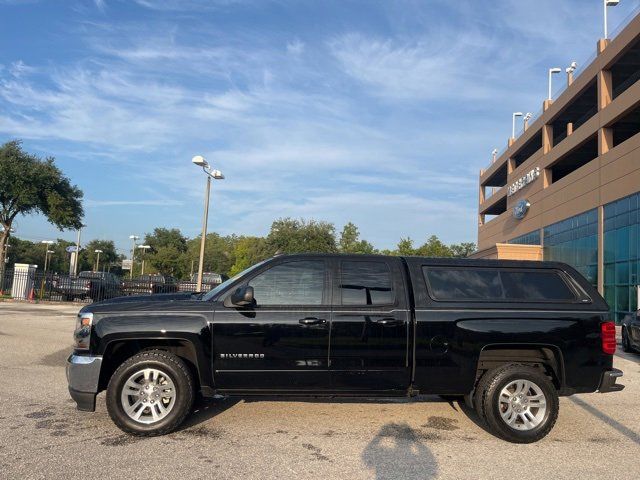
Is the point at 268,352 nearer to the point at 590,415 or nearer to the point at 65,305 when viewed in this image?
the point at 590,415

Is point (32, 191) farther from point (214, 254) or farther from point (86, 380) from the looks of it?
point (214, 254)

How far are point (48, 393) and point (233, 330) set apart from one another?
3266mm

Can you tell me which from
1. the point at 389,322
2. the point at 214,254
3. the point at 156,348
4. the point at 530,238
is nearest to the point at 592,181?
the point at 530,238

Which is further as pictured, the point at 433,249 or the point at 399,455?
the point at 433,249

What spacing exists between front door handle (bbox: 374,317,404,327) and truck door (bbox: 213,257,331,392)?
1.78ft

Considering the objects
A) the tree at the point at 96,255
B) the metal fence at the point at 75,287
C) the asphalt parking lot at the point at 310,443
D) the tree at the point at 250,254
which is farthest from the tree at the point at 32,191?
the tree at the point at 96,255

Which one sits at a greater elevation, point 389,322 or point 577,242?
point 577,242

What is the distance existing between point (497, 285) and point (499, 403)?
4.11 ft

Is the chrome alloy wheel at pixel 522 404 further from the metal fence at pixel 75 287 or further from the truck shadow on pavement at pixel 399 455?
the metal fence at pixel 75 287

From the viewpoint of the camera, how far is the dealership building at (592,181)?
27.7 m

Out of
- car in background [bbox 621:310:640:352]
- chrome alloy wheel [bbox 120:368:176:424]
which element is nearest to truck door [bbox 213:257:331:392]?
chrome alloy wheel [bbox 120:368:176:424]

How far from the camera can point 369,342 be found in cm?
533

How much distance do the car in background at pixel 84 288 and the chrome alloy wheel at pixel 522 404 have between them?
21.3 m

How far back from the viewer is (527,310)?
5527 mm
